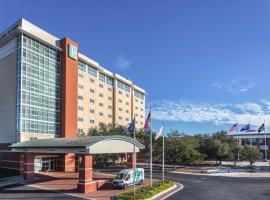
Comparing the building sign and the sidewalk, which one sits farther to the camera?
the building sign

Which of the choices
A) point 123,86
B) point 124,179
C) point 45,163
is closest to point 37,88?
point 45,163

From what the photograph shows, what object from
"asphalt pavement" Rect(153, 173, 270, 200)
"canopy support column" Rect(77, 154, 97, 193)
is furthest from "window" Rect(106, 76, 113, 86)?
"canopy support column" Rect(77, 154, 97, 193)

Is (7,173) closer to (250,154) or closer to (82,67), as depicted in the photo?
(82,67)

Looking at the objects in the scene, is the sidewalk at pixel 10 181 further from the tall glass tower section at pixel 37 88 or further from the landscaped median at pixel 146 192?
the landscaped median at pixel 146 192

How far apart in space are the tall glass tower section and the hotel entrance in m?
4.45

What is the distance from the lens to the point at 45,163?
5216 cm

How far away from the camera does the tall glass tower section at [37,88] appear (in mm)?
50312

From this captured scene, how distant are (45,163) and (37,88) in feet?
41.0

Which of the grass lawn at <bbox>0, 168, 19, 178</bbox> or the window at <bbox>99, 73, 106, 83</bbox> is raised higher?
the window at <bbox>99, 73, 106, 83</bbox>

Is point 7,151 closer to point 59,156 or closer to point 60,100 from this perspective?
point 59,156

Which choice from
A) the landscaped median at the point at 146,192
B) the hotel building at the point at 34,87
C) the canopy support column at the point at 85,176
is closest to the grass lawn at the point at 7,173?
the hotel building at the point at 34,87

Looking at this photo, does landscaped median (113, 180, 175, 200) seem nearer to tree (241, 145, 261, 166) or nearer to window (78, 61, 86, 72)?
tree (241, 145, 261, 166)

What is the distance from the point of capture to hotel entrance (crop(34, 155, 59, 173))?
50969 millimetres

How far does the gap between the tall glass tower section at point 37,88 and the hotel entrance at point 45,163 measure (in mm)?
4454
